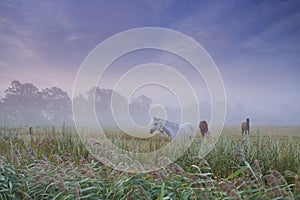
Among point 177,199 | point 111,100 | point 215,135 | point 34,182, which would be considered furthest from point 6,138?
point 177,199

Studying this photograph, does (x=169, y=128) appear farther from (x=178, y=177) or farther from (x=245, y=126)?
(x=178, y=177)

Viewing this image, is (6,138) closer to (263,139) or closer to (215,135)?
(215,135)

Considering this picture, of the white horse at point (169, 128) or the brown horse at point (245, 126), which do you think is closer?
the brown horse at point (245, 126)

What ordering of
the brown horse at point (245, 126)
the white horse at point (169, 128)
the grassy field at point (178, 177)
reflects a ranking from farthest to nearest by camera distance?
1. the white horse at point (169, 128)
2. the brown horse at point (245, 126)
3. the grassy field at point (178, 177)

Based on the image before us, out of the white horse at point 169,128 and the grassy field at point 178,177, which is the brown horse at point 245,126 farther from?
the white horse at point 169,128

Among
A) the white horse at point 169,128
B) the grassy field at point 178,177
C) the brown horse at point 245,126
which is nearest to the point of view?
the grassy field at point 178,177

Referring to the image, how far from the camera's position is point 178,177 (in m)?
2.62

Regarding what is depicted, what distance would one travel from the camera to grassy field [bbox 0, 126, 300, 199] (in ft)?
7.31

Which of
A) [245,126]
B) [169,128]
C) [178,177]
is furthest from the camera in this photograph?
[169,128]

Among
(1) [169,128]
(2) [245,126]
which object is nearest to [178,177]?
(2) [245,126]

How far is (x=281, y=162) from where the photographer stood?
3439 mm

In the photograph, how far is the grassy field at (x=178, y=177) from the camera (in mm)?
2229

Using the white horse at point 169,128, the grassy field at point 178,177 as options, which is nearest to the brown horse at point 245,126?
the grassy field at point 178,177

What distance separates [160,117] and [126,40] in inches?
71.6
